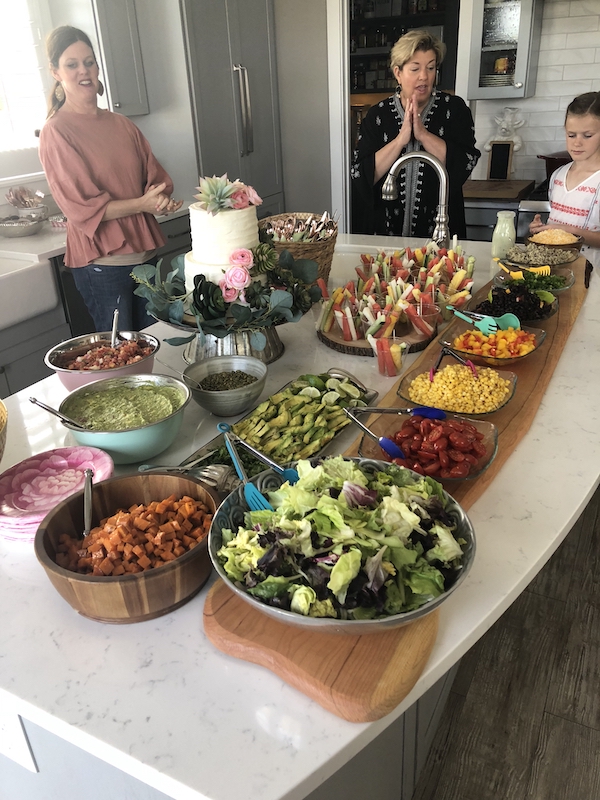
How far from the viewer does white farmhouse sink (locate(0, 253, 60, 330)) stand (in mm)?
2727

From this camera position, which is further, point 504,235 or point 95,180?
point 95,180

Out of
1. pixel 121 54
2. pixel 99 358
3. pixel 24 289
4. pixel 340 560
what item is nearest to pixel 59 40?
pixel 24 289

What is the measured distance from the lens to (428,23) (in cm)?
586

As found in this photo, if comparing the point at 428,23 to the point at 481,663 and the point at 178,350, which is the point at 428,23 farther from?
the point at 481,663

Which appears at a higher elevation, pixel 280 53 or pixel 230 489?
pixel 280 53

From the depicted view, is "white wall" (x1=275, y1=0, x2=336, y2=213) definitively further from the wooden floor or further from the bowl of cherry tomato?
the bowl of cherry tomato

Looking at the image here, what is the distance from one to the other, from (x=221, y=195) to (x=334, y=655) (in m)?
1.11

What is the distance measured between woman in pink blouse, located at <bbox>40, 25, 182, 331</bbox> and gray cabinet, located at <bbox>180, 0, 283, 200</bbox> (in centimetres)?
148

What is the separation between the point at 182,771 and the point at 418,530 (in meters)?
0.41

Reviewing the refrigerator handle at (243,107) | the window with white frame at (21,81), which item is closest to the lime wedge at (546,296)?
the window with white frame at (21,81)

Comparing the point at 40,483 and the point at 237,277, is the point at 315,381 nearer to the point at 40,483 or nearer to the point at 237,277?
the point at 237,277

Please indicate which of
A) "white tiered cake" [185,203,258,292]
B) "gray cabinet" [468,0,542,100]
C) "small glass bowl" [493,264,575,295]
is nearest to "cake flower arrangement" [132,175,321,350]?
"white tiered cake" [185,203,258,292]

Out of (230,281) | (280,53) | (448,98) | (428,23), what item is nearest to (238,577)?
(230,281)

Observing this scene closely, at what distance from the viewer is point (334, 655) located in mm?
783
